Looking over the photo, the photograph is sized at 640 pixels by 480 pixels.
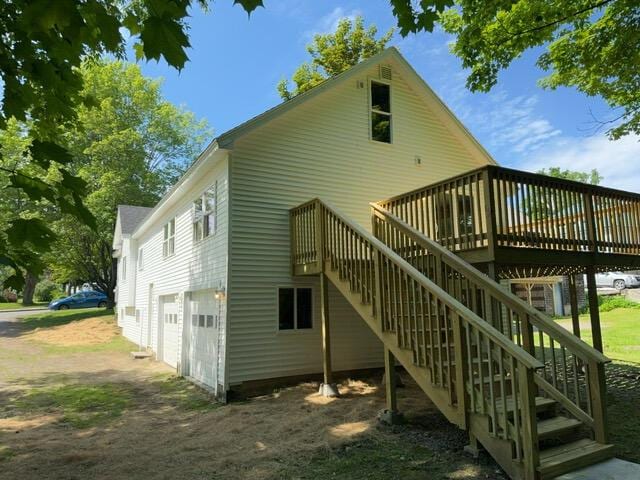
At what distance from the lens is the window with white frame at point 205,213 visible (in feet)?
34.5

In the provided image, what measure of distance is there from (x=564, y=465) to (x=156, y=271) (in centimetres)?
1519

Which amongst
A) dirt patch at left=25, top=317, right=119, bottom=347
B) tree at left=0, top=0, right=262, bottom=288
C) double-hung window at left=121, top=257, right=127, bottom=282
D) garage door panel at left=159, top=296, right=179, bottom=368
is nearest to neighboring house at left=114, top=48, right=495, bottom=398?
garage door panel at left=159, top=296, right=179, bottom=368

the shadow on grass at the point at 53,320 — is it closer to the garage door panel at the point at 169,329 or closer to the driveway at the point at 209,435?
the garage door panel at the point at 169,329

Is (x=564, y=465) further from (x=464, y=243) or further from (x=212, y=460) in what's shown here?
(x=212, y=460)

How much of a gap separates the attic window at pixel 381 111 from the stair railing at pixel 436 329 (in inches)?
151

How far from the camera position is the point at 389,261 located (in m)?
6.59

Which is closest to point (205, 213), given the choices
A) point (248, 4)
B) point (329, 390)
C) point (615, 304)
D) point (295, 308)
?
point (295, 308)

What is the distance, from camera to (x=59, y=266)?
30.3 metres

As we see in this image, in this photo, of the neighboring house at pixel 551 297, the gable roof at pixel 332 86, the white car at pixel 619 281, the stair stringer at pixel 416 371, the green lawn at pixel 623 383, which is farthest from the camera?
the white car at pixel 619 281

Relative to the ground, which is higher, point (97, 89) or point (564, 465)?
point (97, 89)

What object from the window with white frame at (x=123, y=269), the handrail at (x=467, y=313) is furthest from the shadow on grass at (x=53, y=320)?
the handrail at (x=467, y=313)

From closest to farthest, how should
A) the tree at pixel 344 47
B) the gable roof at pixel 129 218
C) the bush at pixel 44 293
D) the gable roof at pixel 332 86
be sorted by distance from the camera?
the gable roof at pixel 332 86
the gable roof at pixel 129 218
the tree at pixel 344 47
the bush at pixel 44 293

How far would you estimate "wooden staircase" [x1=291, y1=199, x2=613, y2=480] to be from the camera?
4309mm

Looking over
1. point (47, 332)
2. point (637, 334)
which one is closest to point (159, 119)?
point (47, 332)
